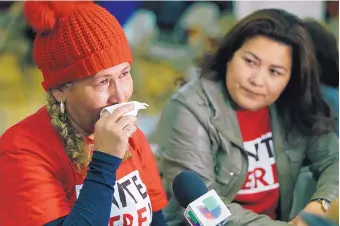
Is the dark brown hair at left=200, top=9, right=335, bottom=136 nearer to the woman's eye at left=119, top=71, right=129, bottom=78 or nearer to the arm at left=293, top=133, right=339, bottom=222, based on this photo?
the arm at left=293, top=133, right=339, bottom=222

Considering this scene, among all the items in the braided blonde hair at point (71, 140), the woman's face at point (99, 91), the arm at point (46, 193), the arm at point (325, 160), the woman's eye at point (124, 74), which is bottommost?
the arm at point (325, 160)

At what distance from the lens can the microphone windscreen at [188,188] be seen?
0.83 meters

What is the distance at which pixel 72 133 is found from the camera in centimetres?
76

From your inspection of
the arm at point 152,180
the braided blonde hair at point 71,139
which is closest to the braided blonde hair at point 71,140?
the braided blonde hair at point 71,139

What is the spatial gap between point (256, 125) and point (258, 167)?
76mm

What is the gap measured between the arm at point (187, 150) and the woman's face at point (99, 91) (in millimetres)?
267

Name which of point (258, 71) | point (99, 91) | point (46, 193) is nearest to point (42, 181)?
point (46, 193)

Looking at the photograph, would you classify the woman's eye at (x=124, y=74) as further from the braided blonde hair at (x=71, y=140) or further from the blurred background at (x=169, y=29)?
the blurred background at (x=169, y=29)

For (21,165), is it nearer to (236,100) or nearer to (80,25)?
(80,25)

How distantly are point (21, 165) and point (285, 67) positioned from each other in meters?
0.50

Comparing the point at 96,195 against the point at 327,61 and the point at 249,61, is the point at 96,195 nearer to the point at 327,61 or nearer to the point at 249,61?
the point at 249,61

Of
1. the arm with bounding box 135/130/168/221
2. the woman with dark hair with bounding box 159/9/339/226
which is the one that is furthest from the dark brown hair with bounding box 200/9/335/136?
the arm with bounding box 135/130/168/221

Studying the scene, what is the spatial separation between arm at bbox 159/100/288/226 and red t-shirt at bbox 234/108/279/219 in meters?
0.07

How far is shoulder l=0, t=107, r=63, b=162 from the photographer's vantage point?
0.73m
